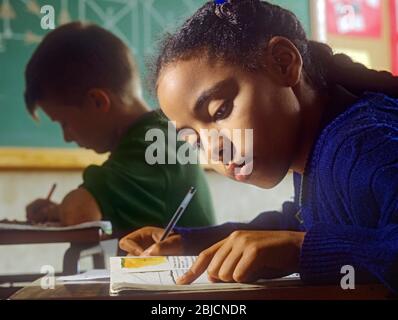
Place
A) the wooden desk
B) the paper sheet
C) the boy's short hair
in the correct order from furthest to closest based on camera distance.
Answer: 1. the boy's short hair
2. the paper sheet
3. the wooden desk

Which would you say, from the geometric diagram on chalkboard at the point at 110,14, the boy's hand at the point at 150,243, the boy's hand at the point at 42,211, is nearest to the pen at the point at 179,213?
the boy's hand at the point at 150,243

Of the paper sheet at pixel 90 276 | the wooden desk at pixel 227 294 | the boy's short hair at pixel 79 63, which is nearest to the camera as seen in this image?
the wooden desk at pixel 227 294

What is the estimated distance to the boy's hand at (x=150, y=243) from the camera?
45.9 inches

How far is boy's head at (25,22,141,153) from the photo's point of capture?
1206 mm

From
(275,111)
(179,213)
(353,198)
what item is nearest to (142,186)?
(179,213)

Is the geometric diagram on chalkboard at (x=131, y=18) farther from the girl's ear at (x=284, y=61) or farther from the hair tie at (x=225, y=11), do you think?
the girl's ear at (x=284, y=61)

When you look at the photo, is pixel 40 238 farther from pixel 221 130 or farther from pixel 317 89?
pixel 317 89

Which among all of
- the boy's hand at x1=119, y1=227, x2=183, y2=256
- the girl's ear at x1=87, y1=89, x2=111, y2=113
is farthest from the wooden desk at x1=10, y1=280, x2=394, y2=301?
the girl's ear at x1=87, y1=89, x2=111, y2=113

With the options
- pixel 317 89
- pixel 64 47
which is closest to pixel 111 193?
pixel 64 47

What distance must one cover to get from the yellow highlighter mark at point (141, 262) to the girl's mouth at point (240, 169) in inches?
8.7

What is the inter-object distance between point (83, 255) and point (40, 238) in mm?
94

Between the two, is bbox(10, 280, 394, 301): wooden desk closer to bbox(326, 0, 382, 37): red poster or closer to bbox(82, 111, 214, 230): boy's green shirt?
bbox(82, 111, 214, 230): boy's green shirt

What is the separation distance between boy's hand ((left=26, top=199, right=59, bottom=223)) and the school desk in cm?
3

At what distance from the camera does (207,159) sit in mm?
1190
